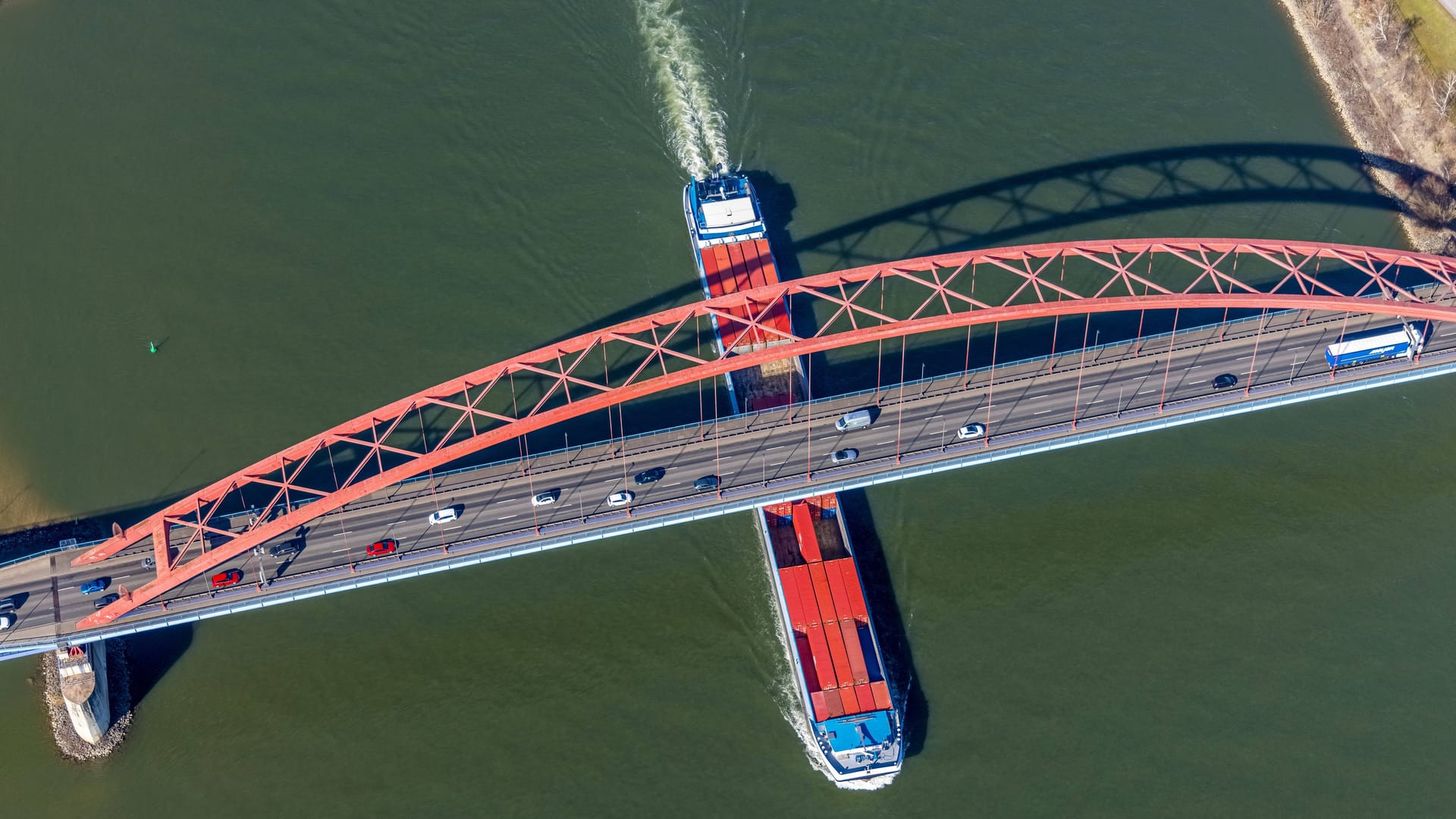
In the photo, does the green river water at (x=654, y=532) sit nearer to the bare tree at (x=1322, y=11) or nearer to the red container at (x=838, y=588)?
the bare tree at (x=1322, y=11)

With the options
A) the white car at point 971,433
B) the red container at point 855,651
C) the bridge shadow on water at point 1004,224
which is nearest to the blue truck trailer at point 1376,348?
the bridge shadow on water at point 1004,224

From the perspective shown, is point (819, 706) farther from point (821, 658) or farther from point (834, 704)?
point (821, 658)

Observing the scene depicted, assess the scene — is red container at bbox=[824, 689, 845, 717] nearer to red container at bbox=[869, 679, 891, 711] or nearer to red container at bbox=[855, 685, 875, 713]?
red container at bbox=[855, 685, 875, 713]

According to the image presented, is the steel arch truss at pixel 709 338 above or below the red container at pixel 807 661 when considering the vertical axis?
above

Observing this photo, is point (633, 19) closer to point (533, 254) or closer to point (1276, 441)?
point (533, 254)

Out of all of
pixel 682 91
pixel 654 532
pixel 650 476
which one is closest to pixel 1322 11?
pixel 682 91

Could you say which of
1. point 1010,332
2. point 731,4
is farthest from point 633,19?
point 1010,332
